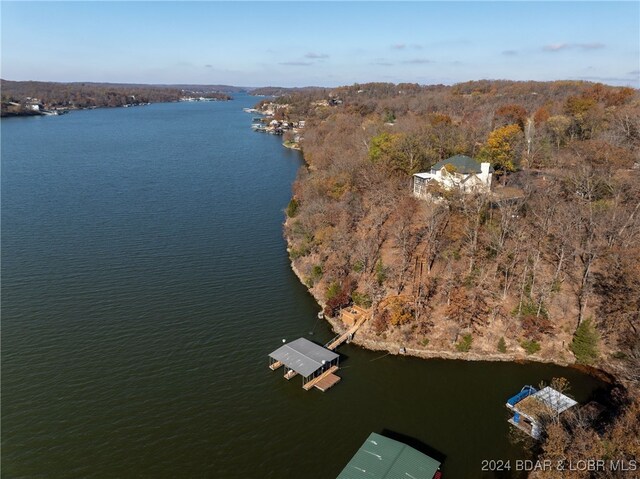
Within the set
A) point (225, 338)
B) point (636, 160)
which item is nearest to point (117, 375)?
point (225, 338)

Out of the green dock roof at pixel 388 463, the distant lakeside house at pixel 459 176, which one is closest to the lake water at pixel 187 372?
the green dock roof at pixel 388 463

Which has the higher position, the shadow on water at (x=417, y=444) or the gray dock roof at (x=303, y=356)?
the gray dock roof at (x=303, y=356)

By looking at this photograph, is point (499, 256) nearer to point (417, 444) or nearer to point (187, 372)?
point (417, 444)

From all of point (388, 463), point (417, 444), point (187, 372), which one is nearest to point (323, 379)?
point (417, 444)

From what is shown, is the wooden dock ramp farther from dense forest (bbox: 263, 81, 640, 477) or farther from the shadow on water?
the shadow on water

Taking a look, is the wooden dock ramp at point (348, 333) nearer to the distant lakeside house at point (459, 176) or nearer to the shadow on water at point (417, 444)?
the shadow on water at point (417, 444)

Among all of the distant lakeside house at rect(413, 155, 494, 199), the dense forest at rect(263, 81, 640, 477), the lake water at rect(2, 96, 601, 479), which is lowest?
the lake water at rect(2, 96, 601, 479)

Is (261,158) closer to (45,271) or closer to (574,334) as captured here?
(45,271)

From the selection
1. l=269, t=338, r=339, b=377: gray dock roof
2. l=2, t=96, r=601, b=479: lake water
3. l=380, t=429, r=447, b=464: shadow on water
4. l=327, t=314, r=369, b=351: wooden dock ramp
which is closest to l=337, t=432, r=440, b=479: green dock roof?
l=2, t=96, r=601, b=479: lake water
